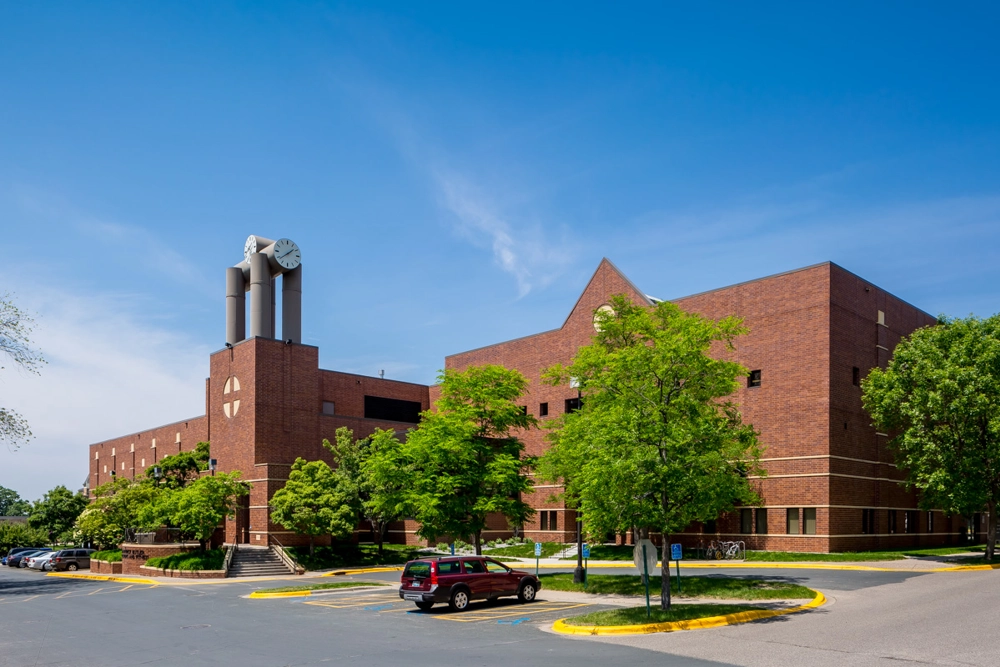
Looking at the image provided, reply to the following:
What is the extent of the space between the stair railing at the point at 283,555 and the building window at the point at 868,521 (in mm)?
31502

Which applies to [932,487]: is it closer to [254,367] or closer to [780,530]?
[780,530]

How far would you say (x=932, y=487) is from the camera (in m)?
40.6

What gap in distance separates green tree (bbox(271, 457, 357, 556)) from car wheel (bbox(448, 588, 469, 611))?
77.4 ft

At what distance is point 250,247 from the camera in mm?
63062

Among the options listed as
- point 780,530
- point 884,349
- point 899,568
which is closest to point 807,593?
point 899,568

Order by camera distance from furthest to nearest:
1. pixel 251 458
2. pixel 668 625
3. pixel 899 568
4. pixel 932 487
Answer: pixel 251 458, pixel 932 487, pixel 899 568, pixel 668 625

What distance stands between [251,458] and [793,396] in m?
34.7

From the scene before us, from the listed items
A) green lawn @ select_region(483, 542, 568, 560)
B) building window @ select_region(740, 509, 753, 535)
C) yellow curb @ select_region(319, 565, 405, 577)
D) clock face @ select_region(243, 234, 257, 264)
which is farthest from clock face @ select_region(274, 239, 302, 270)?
building window @ select_region(740, 509, 753, 535)

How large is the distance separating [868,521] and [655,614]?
96.8 feet

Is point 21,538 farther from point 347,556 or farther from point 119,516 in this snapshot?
point 347,556

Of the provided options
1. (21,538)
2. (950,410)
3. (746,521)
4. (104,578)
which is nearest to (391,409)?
(104,578)

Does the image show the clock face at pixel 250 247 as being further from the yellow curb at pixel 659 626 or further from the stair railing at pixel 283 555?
the yellow curb at pixel 659 626

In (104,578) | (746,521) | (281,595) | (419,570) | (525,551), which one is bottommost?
(104,578)

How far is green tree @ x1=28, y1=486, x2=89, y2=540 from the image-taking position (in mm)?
78125
